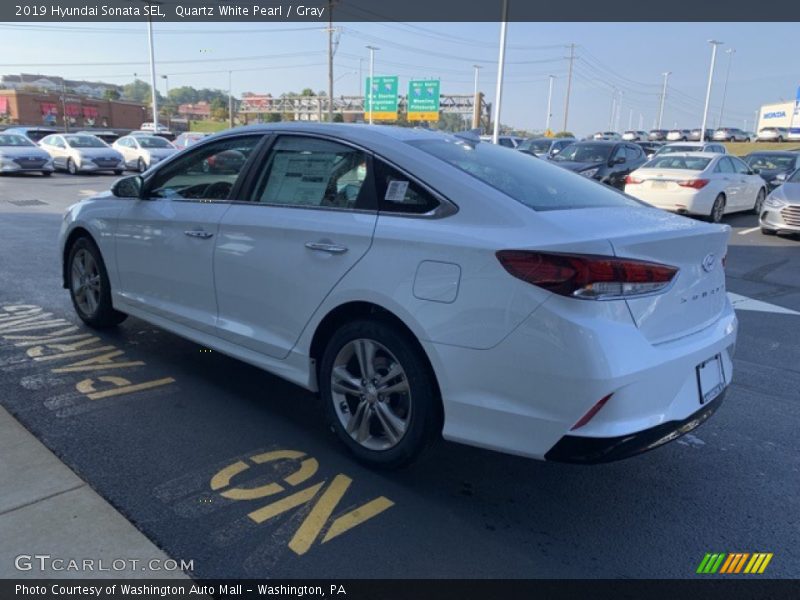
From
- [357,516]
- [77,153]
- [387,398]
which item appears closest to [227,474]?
[357,516]

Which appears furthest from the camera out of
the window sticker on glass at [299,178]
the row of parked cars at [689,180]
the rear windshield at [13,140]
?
the rear windshield at [13,140]

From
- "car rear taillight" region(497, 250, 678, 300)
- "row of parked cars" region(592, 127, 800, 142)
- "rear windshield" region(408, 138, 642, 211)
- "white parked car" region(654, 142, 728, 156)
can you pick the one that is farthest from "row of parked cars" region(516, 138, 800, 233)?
"row of parked cars" region(592, 127, 800, 142)

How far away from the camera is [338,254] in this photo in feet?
10.5

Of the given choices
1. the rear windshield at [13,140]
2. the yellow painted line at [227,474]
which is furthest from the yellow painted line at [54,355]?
the rear windshield at [13,140]

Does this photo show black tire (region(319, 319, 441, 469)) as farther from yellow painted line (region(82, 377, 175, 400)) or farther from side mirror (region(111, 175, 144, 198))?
side mirror (region(111, 175, 144, 198))

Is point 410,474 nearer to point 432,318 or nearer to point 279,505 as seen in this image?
point 279,505

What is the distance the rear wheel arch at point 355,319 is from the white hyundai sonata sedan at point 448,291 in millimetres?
10

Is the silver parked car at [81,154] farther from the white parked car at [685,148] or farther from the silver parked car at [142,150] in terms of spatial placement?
the white parked car at [685,148]

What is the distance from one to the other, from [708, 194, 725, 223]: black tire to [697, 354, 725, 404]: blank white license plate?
1138 cm

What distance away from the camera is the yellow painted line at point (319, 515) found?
2660mm

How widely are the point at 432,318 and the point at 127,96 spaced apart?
5167 inches

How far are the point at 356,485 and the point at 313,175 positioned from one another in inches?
66.0

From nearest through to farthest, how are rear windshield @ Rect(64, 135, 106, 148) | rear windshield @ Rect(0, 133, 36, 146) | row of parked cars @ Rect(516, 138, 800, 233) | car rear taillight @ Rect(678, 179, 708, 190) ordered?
1. row of parked cars @ Rect(516, 138, 800, 233)
2. car rear taillight @ Rect(678, 179, 708, 190)
3. rear windshield @ Rect(0, 133, 36, 146)
4. rear windshield @ Rect(64, 135, 106, 148)

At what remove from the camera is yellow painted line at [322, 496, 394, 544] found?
9.03 feet
